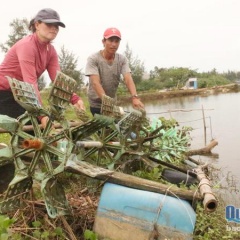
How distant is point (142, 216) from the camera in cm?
292

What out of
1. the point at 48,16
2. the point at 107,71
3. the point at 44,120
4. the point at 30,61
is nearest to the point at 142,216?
the point at 44,120

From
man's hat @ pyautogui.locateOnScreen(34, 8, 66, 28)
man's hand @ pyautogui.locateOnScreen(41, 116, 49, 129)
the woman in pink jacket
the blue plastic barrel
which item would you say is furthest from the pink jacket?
the blue plastic barrel

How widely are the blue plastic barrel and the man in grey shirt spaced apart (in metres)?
2.24

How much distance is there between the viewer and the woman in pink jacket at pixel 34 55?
369 centimetres

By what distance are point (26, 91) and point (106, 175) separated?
0.98 meters

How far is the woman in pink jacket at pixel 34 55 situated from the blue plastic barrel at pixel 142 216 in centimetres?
97

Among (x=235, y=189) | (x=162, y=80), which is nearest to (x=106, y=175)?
(x=235, y=189)

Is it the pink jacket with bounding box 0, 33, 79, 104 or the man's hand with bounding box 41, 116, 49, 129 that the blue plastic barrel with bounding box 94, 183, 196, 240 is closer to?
the man's hand with bounding box 41, 116, 49, 129

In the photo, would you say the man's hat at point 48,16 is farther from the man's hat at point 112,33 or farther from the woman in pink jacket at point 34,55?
the man's hat at point 112,33

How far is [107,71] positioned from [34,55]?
1811 millimetres

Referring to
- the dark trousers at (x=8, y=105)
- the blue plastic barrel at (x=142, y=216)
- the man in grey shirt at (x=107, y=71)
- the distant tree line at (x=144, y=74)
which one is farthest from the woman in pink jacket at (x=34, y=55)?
the distant tree line at (x=144, y=74)

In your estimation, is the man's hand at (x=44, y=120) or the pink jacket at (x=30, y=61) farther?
the pink jacket at (x=30, y=61)

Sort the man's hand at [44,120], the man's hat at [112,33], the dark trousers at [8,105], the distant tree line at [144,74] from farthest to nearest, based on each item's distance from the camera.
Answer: the distant tree line at [144,74], the man's hat at [112,33], the dark trousers at [8,105], the man's hand at [44,120]

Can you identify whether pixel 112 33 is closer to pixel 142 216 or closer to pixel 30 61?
pixel 30 61
